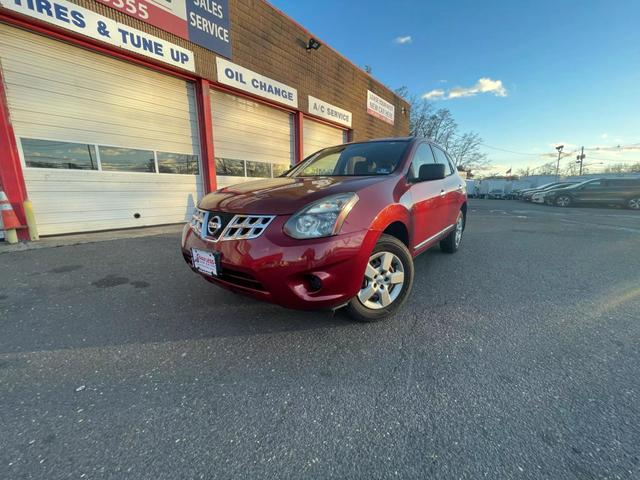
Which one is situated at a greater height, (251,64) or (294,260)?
(251,64)

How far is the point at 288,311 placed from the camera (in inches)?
100

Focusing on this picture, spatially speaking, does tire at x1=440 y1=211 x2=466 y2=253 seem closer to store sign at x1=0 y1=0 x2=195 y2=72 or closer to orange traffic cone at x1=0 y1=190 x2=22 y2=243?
store sign at x1=0 y1=0 x2=195 y2=72

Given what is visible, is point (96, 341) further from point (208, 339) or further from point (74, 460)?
point (74, 460)

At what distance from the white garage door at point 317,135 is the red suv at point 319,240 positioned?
8510 mm

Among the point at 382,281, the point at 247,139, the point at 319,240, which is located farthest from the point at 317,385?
the point at 247,139

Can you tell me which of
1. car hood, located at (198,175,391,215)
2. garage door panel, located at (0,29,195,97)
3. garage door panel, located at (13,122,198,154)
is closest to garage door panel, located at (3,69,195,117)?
garage door panel, located at (0,29,195,97)

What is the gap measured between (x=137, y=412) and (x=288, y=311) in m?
1.28

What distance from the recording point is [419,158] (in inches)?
124

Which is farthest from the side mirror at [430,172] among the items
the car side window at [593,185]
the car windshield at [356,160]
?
the car side window at [593,185]

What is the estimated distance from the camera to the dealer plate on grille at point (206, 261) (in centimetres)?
201

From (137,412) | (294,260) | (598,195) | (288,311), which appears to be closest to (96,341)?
(137,412)

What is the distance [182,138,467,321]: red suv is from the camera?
183 cm

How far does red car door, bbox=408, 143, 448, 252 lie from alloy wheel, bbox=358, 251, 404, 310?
1.65 ft

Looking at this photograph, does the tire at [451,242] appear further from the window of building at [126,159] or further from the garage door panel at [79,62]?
the garage door panel at [79,62]
